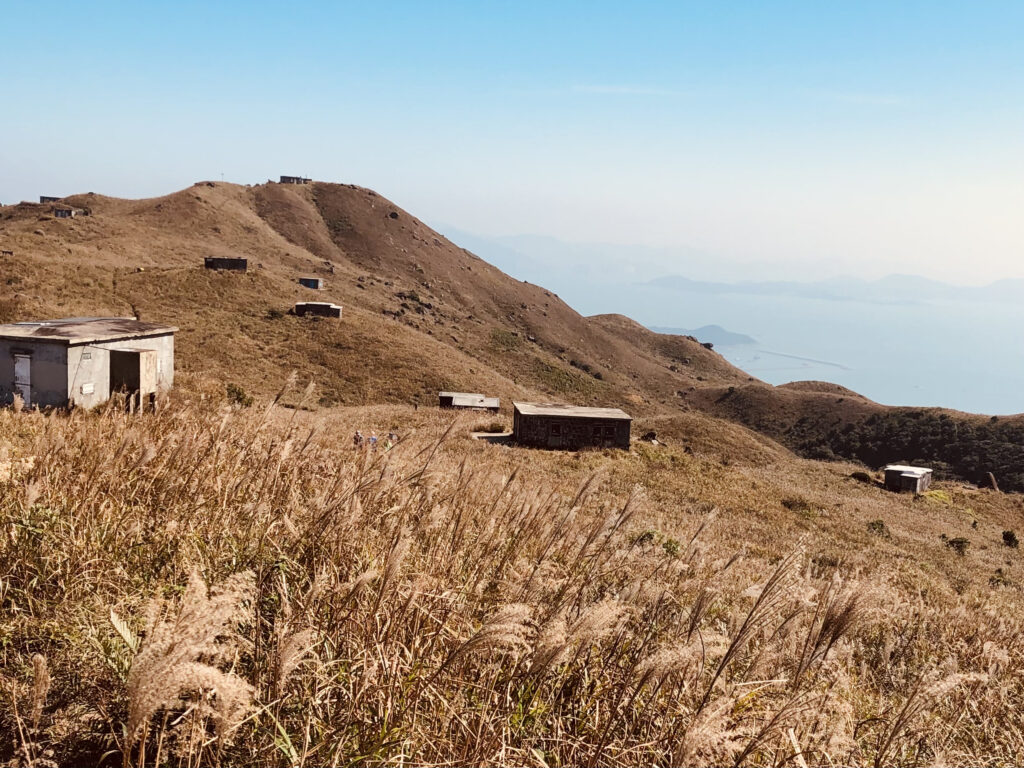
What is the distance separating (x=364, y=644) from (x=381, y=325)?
71443 millimetres

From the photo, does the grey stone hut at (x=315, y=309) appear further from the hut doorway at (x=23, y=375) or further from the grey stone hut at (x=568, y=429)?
the hut doorway at (x=23, y=375)

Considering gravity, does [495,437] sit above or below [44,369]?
below

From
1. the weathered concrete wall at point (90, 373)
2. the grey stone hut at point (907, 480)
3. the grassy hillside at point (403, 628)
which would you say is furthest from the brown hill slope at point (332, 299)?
the grassy hillside at point (403, 628)

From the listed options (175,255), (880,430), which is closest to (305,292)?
(175,255)

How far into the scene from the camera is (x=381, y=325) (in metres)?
72.2

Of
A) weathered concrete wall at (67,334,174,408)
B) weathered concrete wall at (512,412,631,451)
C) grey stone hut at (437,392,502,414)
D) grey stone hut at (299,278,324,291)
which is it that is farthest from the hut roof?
grey stone hut at (299,278,324,291)

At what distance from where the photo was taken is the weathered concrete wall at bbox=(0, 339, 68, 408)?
21328mm

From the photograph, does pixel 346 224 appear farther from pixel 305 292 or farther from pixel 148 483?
pixel 148 483

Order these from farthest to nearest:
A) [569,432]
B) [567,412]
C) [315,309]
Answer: [315,309] → [567,412] → [569,432]

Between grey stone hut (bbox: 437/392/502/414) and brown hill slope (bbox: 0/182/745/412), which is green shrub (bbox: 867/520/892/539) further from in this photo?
brown hill slope (bbox: 0/182/745/412)

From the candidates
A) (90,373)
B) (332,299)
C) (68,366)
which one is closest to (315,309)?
(332,299)

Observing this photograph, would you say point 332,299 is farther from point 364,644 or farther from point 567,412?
point 364,644

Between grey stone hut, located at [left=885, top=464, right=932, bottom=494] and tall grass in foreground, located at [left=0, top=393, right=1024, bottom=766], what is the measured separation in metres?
41.8

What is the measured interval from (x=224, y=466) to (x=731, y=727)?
3968mm
